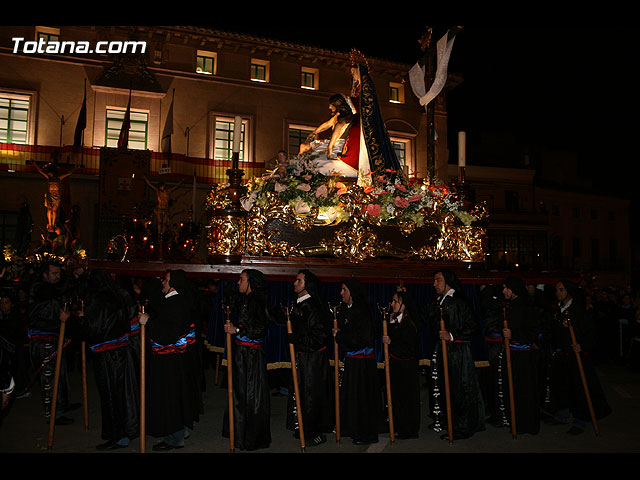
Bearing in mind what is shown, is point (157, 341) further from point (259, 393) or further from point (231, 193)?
point (231, 193)

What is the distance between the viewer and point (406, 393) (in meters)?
6.01

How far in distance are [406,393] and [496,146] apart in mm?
31658

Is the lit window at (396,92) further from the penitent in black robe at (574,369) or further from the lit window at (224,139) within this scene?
the penitent in black robe at (574,369)

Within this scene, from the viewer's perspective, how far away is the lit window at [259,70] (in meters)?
21.9

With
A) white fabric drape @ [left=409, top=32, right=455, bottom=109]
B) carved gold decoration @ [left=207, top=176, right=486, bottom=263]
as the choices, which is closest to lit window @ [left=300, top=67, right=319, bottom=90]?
white fabric drape @ [left=409, top=32, right=455, bottom=109]

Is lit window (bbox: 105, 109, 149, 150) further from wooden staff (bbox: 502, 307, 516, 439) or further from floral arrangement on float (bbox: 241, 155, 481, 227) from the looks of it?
wooden staff (bbox: 502, 307, 516, 439)

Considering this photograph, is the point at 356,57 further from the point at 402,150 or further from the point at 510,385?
the point at 402,150

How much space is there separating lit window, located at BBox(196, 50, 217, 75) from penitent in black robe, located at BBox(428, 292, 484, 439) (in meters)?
18.1

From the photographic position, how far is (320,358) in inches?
229

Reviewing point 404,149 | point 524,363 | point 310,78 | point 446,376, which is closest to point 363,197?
point 446,376

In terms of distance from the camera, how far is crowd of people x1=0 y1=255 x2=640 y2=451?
5.40 m

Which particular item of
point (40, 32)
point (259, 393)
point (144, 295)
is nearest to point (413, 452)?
point (259, 393)

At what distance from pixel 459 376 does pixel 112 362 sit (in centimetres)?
420

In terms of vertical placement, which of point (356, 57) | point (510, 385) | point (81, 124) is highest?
point (81, 124)
